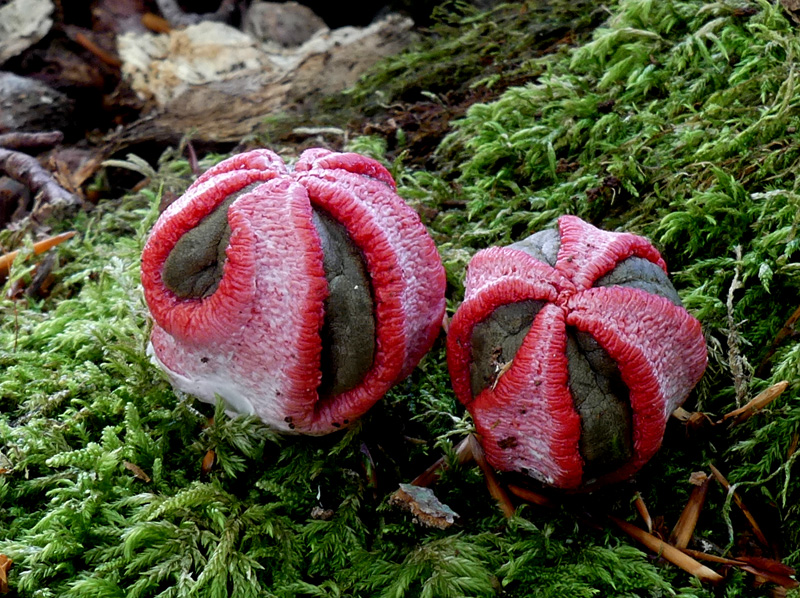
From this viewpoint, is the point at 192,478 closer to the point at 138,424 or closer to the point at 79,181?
the point at 138,424

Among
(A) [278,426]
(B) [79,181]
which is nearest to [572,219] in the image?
(A) [278,426]

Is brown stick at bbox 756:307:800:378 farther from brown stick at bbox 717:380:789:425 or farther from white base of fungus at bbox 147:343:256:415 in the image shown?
white base of fungus at bbox 147:343:256:415

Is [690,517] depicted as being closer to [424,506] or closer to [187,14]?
[424,506]

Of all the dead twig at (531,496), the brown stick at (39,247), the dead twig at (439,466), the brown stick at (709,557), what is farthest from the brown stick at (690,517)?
the brown stick at (39,247)

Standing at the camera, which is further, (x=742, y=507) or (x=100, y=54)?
(x=100, y=54)

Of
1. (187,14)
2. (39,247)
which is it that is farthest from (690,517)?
(187,14)
